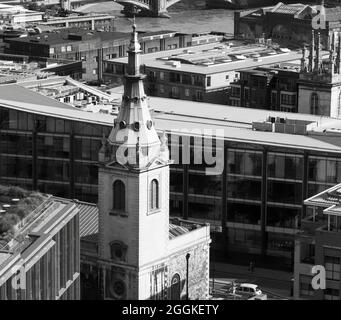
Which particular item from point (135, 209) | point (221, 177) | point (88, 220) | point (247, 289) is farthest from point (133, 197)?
point (221, 177)

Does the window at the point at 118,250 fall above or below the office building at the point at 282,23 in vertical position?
above

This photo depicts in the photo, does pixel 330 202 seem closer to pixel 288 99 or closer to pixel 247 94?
pixel 288 99

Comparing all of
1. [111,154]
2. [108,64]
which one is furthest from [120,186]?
[108,64]

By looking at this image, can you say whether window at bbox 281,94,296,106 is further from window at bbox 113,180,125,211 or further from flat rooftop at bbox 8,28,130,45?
window at bbox 113,180,125,211

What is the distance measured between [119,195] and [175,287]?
381 centimetres

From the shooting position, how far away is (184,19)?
147750 millimetres

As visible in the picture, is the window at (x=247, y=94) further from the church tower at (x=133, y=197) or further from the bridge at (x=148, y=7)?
the bridge at (x=148, y=7)

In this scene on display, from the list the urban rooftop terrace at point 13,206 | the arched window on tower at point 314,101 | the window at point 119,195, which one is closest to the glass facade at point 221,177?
the window at point 119,195

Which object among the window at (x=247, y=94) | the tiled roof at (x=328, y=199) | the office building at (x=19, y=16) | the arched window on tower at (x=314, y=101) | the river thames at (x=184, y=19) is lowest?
the river thames at (x=184, y=19)

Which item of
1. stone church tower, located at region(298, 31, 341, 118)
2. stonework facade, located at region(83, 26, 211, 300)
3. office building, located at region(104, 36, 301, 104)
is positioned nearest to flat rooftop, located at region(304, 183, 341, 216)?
stonework facade, located at region(83, 26, 211, 300)

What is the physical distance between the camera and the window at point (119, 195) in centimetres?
4759

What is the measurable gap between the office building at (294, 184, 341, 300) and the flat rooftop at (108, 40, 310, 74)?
3545 cm

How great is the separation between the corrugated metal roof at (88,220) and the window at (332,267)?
7.24 metres
